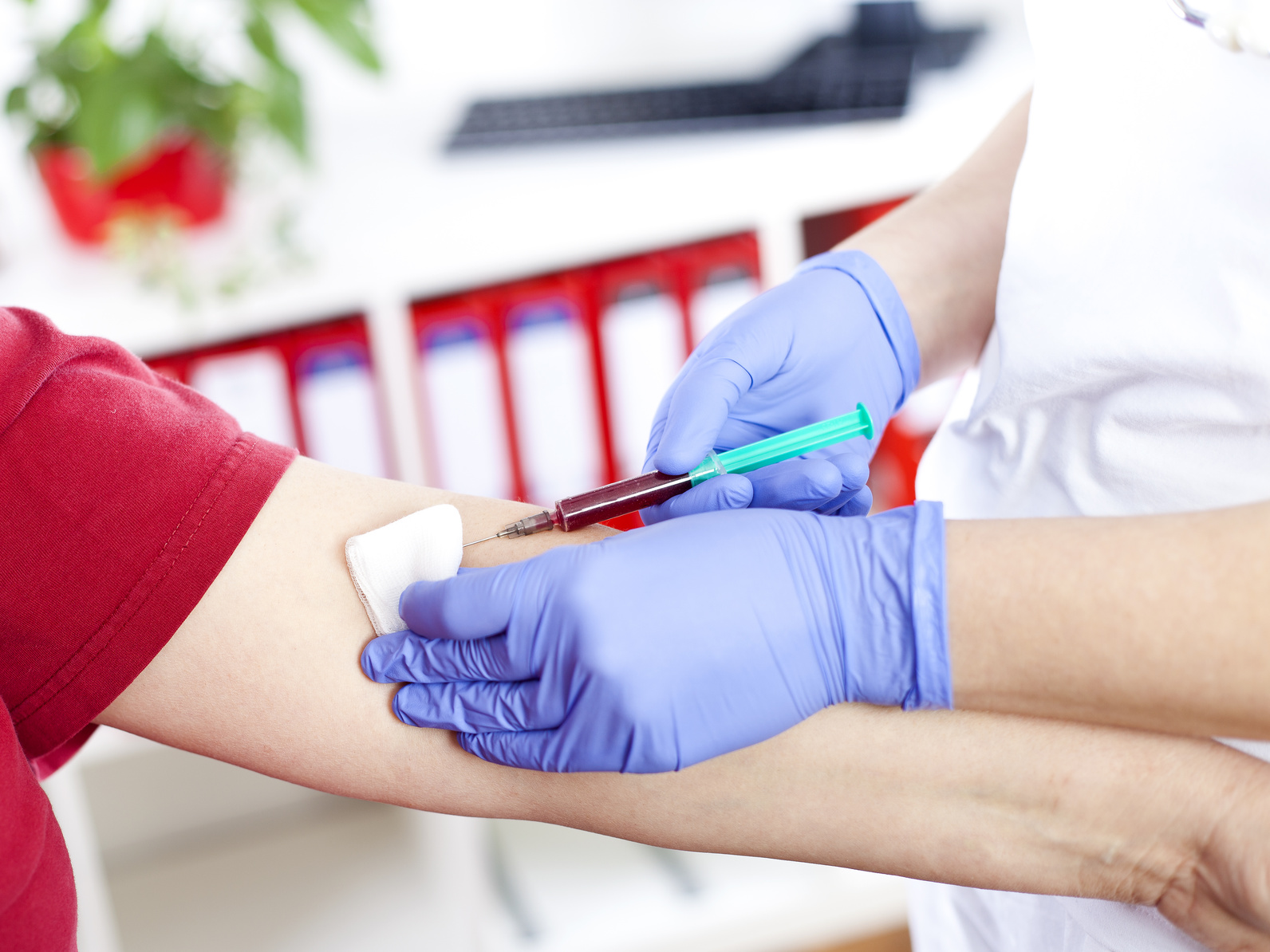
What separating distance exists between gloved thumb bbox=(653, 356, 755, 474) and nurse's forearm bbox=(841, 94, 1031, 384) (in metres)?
0.23

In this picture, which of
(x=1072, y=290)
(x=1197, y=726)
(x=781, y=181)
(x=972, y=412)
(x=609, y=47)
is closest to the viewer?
(x=1197, y=726)

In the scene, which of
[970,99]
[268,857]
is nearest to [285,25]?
[970,99]

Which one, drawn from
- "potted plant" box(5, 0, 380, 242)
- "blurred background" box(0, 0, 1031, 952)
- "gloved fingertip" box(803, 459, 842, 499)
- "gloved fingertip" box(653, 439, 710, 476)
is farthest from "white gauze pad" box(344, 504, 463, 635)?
"potted plant" box(5, 0, 380, 242)

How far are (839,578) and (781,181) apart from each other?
1033 millimetres

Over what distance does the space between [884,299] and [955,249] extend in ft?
0.32

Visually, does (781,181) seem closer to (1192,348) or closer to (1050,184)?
(1050,184)

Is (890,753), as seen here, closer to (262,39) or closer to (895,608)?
(895,608)

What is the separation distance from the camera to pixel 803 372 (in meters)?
1.01

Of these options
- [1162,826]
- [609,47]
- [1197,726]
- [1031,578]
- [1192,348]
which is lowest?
[1162,826]

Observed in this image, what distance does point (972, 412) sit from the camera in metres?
0.99

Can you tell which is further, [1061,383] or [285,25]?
[285,25]

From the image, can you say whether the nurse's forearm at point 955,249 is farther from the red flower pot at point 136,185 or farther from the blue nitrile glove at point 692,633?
the red flower pot at point 136,185

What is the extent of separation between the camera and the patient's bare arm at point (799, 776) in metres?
0.75

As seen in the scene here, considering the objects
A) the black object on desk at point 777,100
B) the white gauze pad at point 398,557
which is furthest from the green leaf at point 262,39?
the white gauze pad at point 398,557
